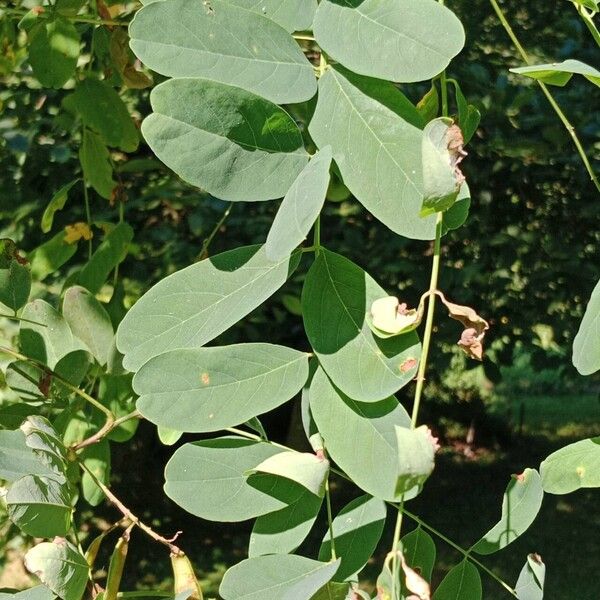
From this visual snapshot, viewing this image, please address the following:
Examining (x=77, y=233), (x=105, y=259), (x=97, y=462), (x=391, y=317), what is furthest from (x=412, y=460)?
(x=77, y=233)

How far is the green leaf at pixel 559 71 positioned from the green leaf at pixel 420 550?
1.03 feet

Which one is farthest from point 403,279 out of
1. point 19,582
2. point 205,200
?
point 19,582

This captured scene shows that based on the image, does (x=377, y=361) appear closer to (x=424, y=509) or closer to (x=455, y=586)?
(x=455, y=586)

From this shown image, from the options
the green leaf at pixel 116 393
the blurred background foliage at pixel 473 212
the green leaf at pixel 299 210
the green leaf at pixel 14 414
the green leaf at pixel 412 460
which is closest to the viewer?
the green leaf at pixel 412 460

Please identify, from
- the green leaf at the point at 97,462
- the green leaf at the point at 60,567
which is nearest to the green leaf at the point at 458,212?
the green leaf at the point at 60,567

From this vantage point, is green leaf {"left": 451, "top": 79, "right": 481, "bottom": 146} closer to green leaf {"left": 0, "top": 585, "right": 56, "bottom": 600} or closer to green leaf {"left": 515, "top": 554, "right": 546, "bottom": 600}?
green leaf {"left": 515, "top": 554, "right": 546, "bottom": 600}

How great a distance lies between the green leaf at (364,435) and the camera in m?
0.59

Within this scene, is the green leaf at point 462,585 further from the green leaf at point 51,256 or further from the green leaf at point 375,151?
the green leaf at point 51,256

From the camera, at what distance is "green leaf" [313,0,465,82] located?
609 millimetres

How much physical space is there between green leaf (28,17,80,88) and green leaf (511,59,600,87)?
0.68 metres

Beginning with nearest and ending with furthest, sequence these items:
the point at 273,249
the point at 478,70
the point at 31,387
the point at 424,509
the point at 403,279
→ the point at 273,249
the point at 31,387
the point at 478,70
the point at 403,279
the point at 424,509

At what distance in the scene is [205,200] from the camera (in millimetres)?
3098

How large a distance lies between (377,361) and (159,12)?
0.88 feet

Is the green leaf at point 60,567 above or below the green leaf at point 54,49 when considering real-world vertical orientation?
below
